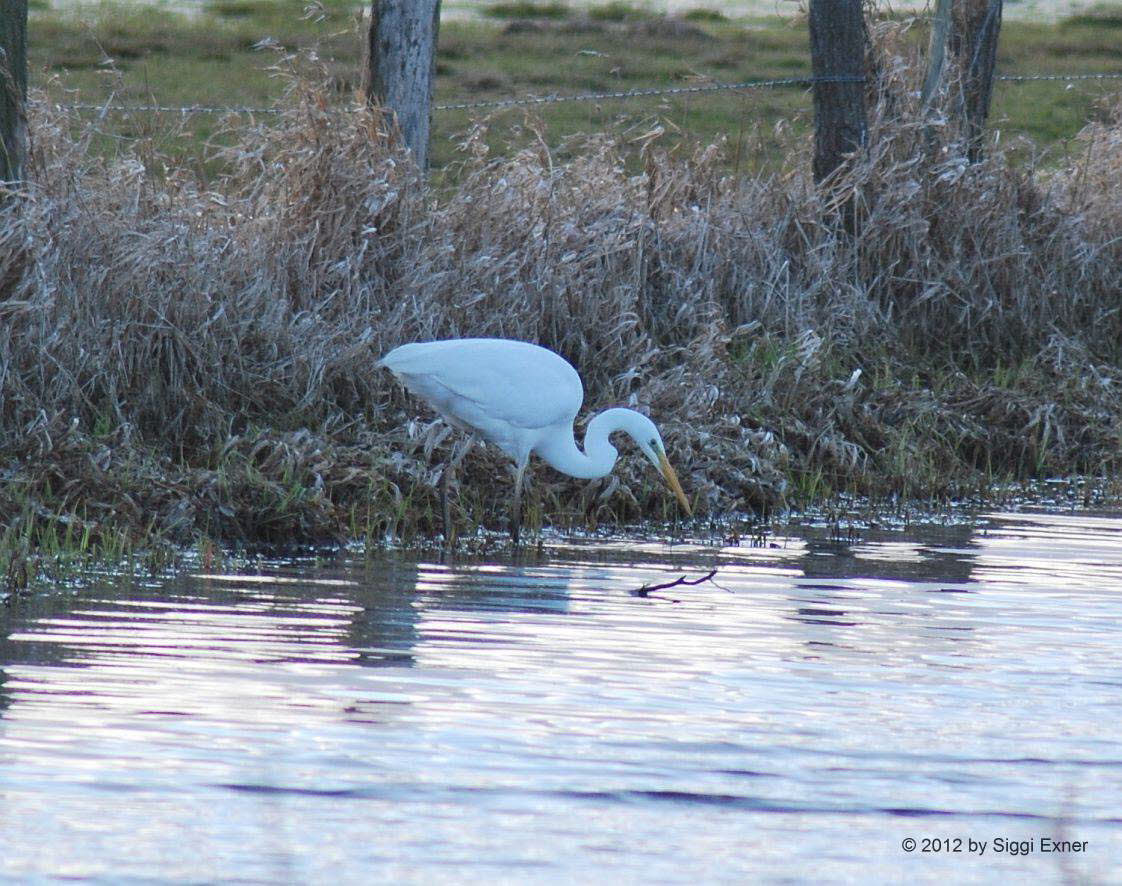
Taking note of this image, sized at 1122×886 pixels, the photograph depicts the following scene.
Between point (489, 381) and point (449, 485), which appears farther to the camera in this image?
point (449, 485)

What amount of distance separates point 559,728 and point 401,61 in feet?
18.0

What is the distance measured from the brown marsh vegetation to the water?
89cm

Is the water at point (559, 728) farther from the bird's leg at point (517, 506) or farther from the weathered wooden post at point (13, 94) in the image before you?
the weathered wooden post at point (13, 94)

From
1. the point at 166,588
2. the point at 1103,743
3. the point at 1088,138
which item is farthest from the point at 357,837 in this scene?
the point at 1088,138

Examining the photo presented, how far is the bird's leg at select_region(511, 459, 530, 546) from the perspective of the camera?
7340 mm

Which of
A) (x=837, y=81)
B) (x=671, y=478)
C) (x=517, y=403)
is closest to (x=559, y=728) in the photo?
(x=517, y=403)

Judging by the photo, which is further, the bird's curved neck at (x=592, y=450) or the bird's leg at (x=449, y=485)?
the bird's curved neck at (x=592, y=450)

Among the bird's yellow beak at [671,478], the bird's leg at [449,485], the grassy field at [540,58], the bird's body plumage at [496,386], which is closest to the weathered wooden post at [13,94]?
the bird's body plumage at [496,386]

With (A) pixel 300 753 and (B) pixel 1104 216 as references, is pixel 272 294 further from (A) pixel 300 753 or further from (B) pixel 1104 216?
(B) pixel 1104 216

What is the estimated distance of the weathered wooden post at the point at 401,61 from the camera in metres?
9.22

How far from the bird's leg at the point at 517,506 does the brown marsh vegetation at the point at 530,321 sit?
0.66 ft

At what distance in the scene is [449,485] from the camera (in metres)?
7.45

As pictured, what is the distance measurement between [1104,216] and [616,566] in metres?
5.19

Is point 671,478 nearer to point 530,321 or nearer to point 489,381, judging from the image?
point 489,381
